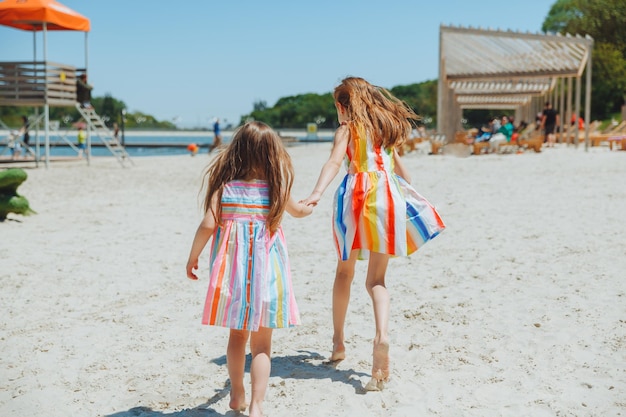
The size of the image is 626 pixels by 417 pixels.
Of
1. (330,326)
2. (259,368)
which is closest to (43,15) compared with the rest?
(330,326)

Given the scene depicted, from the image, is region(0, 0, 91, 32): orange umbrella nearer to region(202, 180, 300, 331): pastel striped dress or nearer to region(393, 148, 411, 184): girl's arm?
region(393, 148, 411, 184): girl's arm

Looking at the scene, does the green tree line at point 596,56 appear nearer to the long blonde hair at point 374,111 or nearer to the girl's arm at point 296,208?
the long blonde hair at point 374,111

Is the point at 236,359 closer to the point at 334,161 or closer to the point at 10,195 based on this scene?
the point at 334,161

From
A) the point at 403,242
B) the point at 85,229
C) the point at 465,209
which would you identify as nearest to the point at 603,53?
the point at 465,209

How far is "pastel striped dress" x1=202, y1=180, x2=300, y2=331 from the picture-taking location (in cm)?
293

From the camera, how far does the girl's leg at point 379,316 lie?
132 inches

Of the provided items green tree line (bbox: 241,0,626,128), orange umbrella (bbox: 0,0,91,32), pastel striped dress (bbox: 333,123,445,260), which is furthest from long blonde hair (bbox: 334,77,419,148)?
green tree line (bbox: 241,0,626,128)

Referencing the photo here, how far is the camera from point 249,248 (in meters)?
2.98

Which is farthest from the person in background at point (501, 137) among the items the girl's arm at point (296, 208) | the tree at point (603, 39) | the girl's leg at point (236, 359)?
the tree at point (603, 39)

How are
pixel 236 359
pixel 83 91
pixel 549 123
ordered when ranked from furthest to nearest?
pixel 549 123
pixel 83 91
pixel 236 359

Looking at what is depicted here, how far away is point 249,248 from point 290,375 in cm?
99

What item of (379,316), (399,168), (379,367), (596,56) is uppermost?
(596,56)

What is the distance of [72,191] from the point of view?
13133mm

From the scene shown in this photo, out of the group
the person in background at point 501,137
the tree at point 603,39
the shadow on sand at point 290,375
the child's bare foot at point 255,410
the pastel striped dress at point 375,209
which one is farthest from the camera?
the tree at point 603,39
